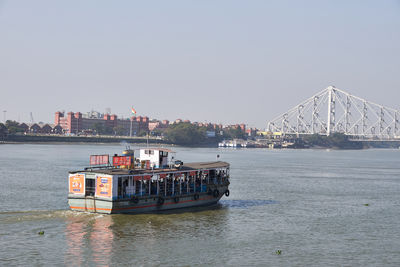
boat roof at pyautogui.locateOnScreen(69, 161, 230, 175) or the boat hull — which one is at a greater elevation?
boat roof at pyautogui.locateOnScreen(69, 161, 230, 175)

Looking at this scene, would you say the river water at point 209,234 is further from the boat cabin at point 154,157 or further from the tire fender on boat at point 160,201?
the boat cabin at point 154,157

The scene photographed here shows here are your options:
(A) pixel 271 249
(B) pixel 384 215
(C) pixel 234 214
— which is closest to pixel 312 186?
(B) pixel 384 215

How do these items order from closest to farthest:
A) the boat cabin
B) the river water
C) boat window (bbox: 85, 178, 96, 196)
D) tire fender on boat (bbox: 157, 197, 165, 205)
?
the river water → boat window (bbox: 85, 178, 96, 196) → tire fender on boat (bbox: 157, 197, 165, 205) → the boat cabin

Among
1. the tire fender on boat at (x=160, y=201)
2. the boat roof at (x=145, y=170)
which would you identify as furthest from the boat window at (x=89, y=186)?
the tire fender on boat at (x=160, y=201)

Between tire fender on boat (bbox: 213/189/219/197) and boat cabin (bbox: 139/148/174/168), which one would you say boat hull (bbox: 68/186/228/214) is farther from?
boat cabin (bbox: 139/148/174/168)

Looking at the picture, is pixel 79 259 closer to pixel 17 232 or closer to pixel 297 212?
pixel 17 232

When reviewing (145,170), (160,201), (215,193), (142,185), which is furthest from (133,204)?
(215,193)

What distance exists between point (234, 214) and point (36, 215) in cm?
1215

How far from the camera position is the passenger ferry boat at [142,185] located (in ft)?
101

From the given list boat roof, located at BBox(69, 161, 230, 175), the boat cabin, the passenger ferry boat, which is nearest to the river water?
the passenger ferry boat

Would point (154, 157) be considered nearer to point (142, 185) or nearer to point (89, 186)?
point (142, 185)

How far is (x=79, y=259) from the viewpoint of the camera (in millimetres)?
23656

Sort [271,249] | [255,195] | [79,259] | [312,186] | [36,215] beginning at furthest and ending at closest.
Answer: [312,186]
[255,195]
[36,215]
[271,249]
[79,259]

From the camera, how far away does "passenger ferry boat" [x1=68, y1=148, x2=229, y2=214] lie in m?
30.8
